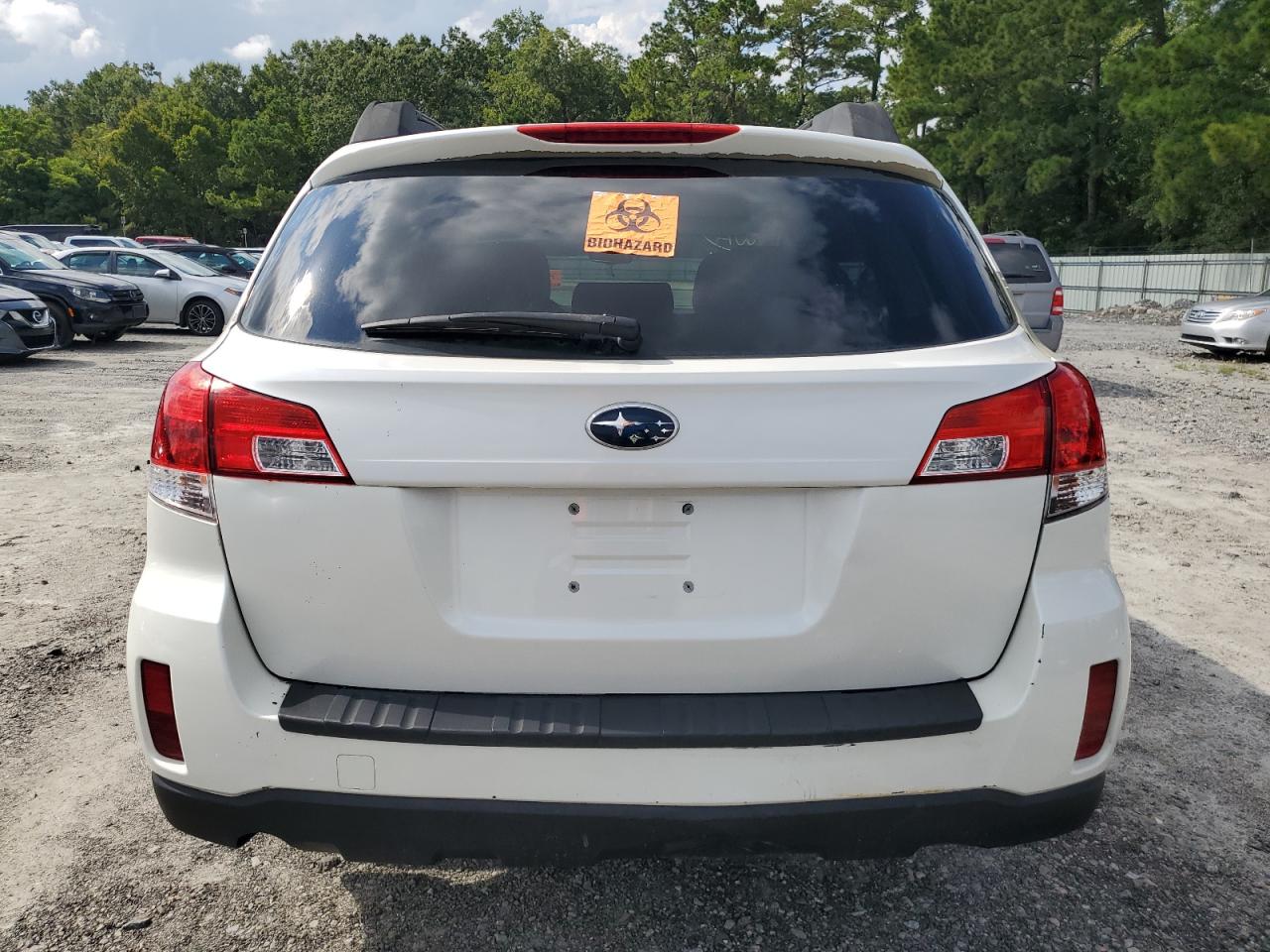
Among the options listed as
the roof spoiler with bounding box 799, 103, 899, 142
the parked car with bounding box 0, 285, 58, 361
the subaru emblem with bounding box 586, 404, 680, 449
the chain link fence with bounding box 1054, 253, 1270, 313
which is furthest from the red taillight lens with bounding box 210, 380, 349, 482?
the chain link fence with bounding box 1054, 253, 1270, 313

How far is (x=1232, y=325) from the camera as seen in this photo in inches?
666

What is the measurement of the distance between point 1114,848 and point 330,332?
2465mm

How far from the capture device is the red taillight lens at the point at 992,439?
1.97 m

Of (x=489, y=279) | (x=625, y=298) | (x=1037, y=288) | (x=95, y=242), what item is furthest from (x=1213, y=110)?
(x=489, y=279)

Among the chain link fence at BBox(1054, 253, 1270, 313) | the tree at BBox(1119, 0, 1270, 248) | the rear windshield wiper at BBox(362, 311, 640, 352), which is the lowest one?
the chain link fence at BBox(1054, 253, 1270, 313)

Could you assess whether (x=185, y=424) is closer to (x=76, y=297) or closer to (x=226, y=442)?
(x=226, y=442)

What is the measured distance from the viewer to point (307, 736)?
1.99 m

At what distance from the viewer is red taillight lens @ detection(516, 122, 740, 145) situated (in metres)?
2.27

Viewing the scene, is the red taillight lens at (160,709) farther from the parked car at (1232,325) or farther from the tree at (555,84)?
the tree at (555,84)

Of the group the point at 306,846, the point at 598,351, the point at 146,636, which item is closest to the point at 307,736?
the point at 306,846

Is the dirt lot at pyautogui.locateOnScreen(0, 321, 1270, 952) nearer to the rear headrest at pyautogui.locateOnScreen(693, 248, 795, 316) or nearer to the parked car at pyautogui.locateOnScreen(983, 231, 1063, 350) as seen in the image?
the rear headrest at pyautogui.locateOnScreen(693, 248, 795, 316)

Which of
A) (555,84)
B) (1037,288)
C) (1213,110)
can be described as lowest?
(1037,288)

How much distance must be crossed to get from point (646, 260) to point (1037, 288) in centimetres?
1198

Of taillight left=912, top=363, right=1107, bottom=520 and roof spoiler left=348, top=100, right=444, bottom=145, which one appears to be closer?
taillight left=912, top=363, right=1107, bottom=520
